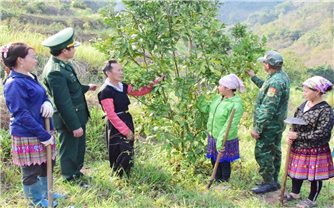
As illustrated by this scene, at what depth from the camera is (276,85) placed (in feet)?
13.7

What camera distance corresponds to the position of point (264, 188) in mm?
4527

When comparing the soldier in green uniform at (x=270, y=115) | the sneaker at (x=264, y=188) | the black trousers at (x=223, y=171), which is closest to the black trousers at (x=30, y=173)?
the black trousers at (x=223, y=171)

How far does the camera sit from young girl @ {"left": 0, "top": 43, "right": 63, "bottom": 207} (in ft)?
10.7

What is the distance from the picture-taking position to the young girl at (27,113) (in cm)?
325

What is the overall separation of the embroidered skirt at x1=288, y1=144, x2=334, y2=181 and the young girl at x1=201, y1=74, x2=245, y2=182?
698 mm

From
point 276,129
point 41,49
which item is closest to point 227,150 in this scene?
point 276,129

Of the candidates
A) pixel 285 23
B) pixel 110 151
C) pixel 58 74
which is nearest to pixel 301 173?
pixel 110 151

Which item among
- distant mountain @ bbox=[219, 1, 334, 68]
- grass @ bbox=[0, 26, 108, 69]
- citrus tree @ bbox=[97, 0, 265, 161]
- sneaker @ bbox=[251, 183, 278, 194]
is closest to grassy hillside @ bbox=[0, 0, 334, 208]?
sneaker @ bbox=[251, 183, 278, 194]

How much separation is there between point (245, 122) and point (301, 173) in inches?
51.8

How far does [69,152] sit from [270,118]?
213 centimetres

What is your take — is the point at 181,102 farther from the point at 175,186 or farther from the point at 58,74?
the point at 58,74

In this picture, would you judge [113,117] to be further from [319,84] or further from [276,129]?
[319,84]

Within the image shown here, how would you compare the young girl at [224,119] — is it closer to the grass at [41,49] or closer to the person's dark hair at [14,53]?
the person's dark hair at [14,53]

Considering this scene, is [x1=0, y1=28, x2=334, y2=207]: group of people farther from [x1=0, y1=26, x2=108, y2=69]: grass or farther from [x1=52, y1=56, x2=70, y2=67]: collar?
[x1=0, y1=26, x2=108, y2=69]: grass
